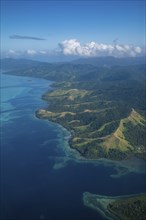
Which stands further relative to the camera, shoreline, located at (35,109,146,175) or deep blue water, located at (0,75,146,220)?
shoreline, located at (35,109,146,175)

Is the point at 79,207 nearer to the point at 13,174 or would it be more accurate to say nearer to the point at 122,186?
the point at 122,186

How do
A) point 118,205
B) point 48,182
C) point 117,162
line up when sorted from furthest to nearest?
1. point 117,162
2. point 48,182
3. point 118,205

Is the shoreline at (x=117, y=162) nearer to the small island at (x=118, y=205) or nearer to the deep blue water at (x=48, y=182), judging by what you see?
the deep blue water at (x=48, y=182)

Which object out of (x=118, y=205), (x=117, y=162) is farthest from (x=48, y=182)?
(x=117, y=162)

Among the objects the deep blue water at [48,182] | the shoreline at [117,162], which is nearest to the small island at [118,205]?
the deep blue water at [48,182]

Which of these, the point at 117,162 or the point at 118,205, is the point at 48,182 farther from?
the point at 117,162

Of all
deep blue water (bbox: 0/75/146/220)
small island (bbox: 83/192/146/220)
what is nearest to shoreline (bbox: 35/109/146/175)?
deep blue water (bbox: 0/75/146/220)

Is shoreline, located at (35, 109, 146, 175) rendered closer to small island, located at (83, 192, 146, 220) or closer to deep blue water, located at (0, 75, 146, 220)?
deep blue water, located at (0, 75, 146, 220)

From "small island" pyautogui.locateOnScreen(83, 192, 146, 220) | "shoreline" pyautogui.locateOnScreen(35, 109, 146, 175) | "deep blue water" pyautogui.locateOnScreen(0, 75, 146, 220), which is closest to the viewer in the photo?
"small island" pyautogui.locateOnScreen(83, 192, 146, 220)

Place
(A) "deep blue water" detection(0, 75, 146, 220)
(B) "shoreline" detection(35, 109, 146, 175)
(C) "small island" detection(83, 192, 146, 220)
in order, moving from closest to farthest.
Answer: (C) "small island" detection(83, 192, 146, 220), (A) "deep blue water" detection(0, 75, 146, 220), (B) "shoreline" detection(35, 109, 146, 175)
